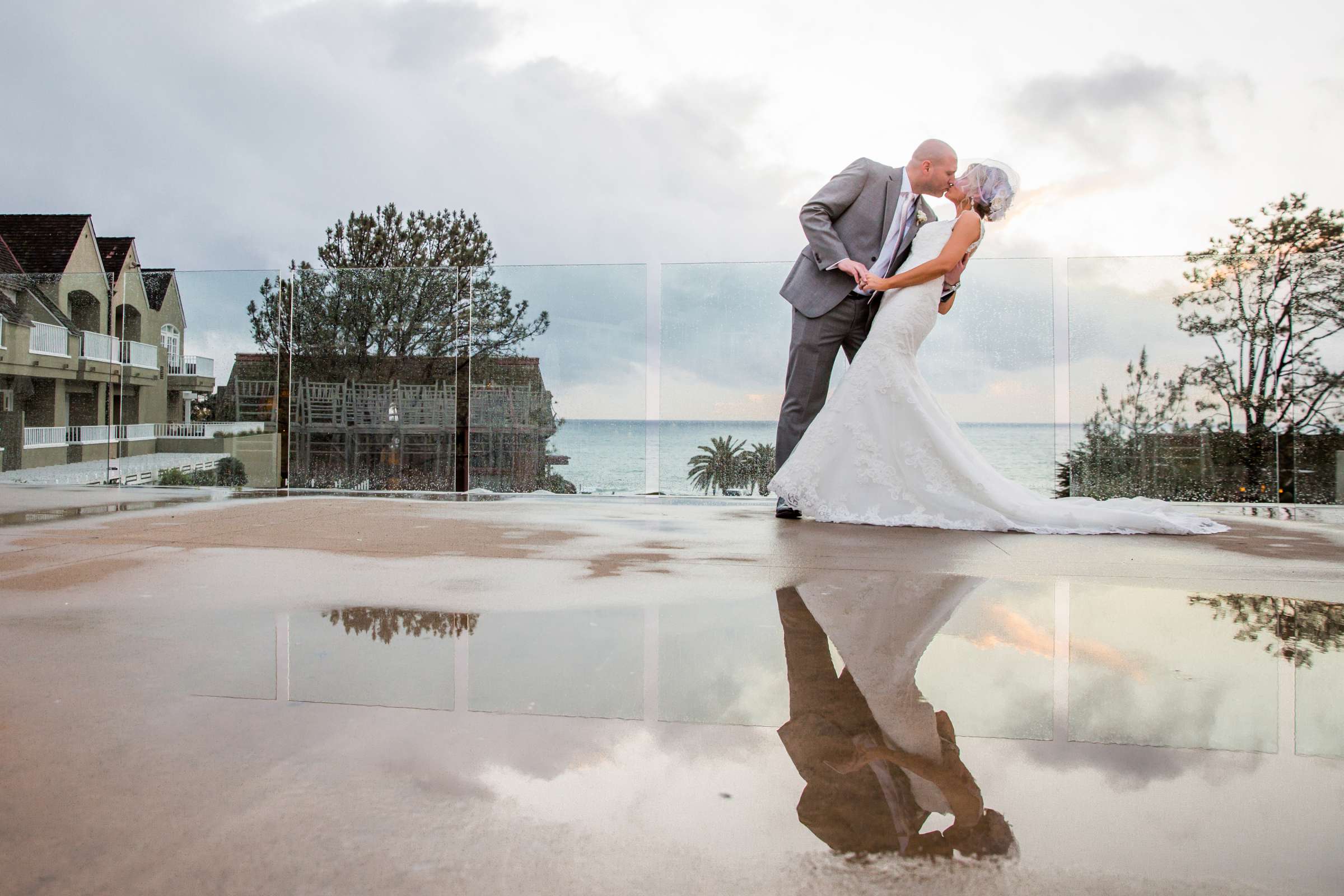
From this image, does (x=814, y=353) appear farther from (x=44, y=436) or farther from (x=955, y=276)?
(x=44, y=436)

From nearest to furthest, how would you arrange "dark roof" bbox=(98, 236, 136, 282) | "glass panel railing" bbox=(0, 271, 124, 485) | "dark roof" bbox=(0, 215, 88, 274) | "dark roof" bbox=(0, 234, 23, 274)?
"glass panel railing" bbox=(0, 271, 124, 485) → "dark roof" bbox=(98, 236, 136, 282) → "dark roof" bbox=(0, 234, 23, 274) → "dark roof" bbox=(0, 215, 88, 274)

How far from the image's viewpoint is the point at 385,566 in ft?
6.84

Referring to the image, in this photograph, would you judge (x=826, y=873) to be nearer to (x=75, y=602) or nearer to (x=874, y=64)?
(x=75, y=602)

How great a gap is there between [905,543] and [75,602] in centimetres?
210

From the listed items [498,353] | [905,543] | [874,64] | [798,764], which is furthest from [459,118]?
[798,764]

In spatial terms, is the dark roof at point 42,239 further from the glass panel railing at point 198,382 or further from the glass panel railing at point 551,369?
the glass panel railing at point 551,369

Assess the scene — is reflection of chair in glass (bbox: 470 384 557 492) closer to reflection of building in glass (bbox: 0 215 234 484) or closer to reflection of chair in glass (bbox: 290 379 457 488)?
reflection of chair in glass (bbox: 290 379 457 488)

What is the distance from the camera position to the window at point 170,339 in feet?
17.9

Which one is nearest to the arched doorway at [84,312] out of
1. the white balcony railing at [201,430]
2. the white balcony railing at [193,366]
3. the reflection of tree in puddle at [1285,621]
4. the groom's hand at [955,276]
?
the white balcony railing at [193,366]

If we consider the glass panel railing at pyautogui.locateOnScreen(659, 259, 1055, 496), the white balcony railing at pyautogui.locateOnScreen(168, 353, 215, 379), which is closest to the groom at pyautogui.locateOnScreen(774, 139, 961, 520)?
the glass panel railing at pyautogui.locateOnScreen(659, 259, 1055, 496)

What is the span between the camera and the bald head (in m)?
3.34

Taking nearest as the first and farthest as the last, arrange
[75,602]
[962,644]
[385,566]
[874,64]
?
[962,644] → [75,602] → [385,566] → [874,64]

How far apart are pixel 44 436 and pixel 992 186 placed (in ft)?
18.7

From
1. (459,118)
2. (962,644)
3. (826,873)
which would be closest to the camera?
(826,873)
